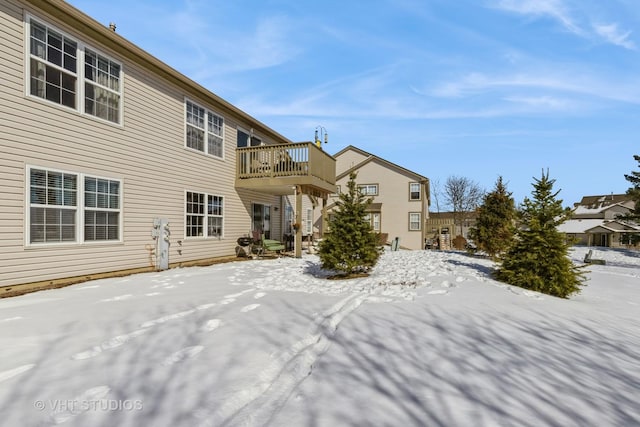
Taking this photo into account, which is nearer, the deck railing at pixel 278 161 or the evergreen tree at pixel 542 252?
the evergreen tree at pixel 542 252

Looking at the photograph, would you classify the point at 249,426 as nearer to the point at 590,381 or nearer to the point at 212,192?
the point at 590,381

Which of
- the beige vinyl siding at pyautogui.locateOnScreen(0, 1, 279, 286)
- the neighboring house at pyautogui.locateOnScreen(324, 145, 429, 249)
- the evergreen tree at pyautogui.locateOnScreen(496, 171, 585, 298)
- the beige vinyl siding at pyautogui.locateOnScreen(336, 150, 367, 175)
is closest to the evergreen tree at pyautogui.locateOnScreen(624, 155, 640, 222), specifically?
the neighboring house at pyautogui.locateOnScreen(324, 145, 429, 249)

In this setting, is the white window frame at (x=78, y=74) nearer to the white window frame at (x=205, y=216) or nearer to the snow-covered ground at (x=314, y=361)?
the white window frame at (x=205, y=216)

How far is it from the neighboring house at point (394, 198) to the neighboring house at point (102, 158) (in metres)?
13.8

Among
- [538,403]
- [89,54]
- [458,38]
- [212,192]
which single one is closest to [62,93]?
[89,54]

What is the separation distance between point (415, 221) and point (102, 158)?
21386mm

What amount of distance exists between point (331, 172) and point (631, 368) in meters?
13.0

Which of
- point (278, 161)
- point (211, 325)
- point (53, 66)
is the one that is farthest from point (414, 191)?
point (211, 325)

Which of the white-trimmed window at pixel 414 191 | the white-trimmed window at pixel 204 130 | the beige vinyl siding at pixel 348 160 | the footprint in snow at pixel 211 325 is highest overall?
the beige vinyl siding at pixel 348 160

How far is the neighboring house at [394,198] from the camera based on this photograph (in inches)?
996

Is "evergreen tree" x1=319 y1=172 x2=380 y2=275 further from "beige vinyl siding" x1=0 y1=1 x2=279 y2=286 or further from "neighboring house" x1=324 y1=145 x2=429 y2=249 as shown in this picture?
"neighboring house" x1=324 y1=145 x2=429 y2=249

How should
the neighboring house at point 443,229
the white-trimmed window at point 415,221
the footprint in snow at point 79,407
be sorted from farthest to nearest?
the white-trimmed window at point 415,221 → the neighboring house at point 443,229 → the footprint in snow at point 79,407

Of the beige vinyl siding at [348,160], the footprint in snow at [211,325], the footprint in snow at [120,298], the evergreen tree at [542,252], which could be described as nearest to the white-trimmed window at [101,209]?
the footprint in snow at [120,298]

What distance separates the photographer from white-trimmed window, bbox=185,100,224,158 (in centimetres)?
1116
